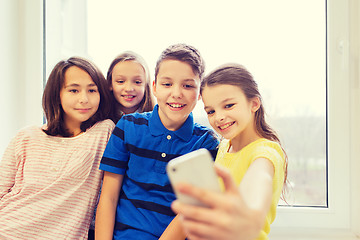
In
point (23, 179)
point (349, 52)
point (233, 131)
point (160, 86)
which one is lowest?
point (23, 179)

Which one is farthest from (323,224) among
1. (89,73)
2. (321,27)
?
(89,73)

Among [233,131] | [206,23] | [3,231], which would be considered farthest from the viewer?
[206,23]

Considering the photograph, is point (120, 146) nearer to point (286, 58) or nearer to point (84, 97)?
point (84, 97)

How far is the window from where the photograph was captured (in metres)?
1.18

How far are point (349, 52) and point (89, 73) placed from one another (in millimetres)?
924

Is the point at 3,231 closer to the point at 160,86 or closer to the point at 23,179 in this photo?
the point at 23,179

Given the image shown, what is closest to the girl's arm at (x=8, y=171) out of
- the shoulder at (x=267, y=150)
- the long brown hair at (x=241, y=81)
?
the long brown hair at (x=241, y=81)

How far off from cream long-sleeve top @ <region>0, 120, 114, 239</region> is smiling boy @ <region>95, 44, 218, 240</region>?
0.06 metres

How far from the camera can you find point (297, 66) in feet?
4.24

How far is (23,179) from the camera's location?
3.45ft

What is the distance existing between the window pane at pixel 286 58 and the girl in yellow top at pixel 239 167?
38cm

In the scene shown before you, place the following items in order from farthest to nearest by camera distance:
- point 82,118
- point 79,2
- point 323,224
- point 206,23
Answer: point 79,2, point 206,23, point 323,224, point 82,118

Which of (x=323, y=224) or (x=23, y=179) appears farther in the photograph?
(x=323, y=224)

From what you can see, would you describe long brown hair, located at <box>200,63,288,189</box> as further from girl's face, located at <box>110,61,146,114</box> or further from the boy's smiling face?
girl's face, located at <box>110,61,146,114</box>
